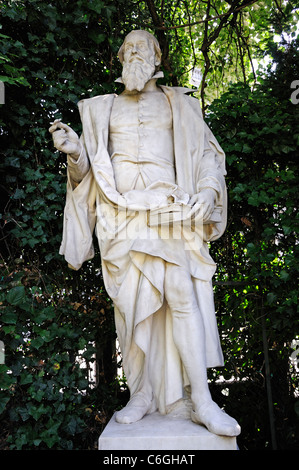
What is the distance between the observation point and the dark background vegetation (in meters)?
3.44

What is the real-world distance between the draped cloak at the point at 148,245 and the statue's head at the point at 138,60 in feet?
0.77

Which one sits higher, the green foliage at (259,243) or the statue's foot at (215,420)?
the green foliage at (259,243)

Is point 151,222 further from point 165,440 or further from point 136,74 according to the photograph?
point 165,440

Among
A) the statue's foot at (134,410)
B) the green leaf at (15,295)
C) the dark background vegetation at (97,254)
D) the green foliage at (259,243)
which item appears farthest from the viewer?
the green foliage at (259,243)

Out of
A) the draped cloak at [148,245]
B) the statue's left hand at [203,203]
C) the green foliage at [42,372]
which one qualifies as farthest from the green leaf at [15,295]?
the statue's left hand at [203,203]

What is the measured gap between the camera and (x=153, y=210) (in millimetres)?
2748

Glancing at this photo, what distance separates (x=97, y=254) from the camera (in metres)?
3.88

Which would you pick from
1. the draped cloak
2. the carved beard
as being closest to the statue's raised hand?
the draped cloak

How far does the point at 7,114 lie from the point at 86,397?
1.94 m

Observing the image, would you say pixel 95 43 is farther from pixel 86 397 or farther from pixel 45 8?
pixel 86 397

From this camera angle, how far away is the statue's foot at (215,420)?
7.98ft

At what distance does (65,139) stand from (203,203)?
2.53ft

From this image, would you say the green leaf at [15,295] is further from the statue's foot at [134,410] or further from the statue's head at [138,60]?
the statue's head at [138,60]
